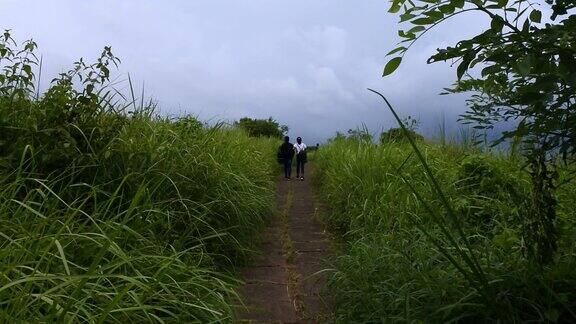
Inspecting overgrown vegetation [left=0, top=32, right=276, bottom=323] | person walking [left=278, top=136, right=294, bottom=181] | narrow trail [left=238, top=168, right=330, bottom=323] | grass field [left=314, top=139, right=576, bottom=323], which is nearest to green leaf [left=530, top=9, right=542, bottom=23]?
grass field [left=314, top=139, right=576, bottom=323]

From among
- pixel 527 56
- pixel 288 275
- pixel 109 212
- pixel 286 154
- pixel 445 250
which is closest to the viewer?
pixel 527 56

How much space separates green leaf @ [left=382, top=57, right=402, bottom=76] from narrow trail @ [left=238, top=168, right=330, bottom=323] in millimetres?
2155

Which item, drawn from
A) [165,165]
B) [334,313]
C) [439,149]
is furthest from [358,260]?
[439,149]

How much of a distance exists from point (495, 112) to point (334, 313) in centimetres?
175

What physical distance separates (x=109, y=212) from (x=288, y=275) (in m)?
1.68

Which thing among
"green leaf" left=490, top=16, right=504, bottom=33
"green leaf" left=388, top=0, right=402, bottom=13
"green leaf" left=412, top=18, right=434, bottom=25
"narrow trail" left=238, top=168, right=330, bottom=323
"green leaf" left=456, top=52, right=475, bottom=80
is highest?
"green leaf" left=388, top=0, right=402, bottom=13

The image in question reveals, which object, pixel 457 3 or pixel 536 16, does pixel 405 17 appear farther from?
pixel 536 16

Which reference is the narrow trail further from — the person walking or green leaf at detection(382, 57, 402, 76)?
the person walking

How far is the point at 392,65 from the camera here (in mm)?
1623

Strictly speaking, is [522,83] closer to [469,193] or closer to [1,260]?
[1,260]

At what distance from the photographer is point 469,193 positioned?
4852 millimetres

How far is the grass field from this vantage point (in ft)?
7.68

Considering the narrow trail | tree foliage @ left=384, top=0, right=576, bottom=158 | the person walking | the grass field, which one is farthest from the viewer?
the person walking

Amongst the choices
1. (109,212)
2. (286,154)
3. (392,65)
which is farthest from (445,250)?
(286,154)
